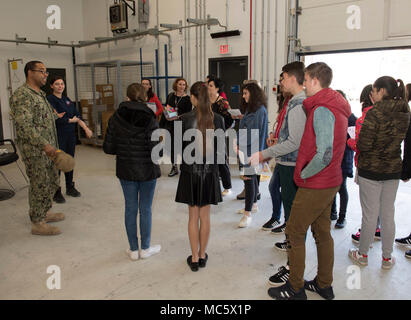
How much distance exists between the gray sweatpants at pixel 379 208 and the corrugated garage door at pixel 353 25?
301 centimetres

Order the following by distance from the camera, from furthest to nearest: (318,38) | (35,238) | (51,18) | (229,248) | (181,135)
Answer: (51,18), (318,38), (35,238), (229,248), (181,135)

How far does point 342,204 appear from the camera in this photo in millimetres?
3510

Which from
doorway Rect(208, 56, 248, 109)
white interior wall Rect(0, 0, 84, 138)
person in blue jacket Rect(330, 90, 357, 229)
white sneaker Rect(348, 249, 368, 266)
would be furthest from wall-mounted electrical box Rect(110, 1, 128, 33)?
white sneaker Rect(348, 249, 368, 266)

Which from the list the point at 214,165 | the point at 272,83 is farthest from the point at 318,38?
the point at 214,165

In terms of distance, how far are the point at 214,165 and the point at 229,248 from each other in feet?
3.14

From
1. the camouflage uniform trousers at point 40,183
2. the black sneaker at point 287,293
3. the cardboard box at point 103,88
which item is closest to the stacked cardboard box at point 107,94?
the cardboard box at point 103,88

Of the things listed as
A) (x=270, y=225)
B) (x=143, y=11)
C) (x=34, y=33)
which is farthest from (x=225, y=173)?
(x=34, y=33)

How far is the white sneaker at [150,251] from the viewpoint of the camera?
2.90 meters

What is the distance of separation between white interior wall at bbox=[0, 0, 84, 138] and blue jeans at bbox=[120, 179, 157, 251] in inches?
288

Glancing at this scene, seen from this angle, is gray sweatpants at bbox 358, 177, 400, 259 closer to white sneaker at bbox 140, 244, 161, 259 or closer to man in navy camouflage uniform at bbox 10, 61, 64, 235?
white sneaker at bbox 140, 244, 161, 259

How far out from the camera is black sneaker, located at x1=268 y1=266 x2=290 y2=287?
2469 mm

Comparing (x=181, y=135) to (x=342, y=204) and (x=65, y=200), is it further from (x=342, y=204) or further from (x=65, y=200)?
(x=65, y=200)

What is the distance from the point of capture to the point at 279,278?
2492mm
